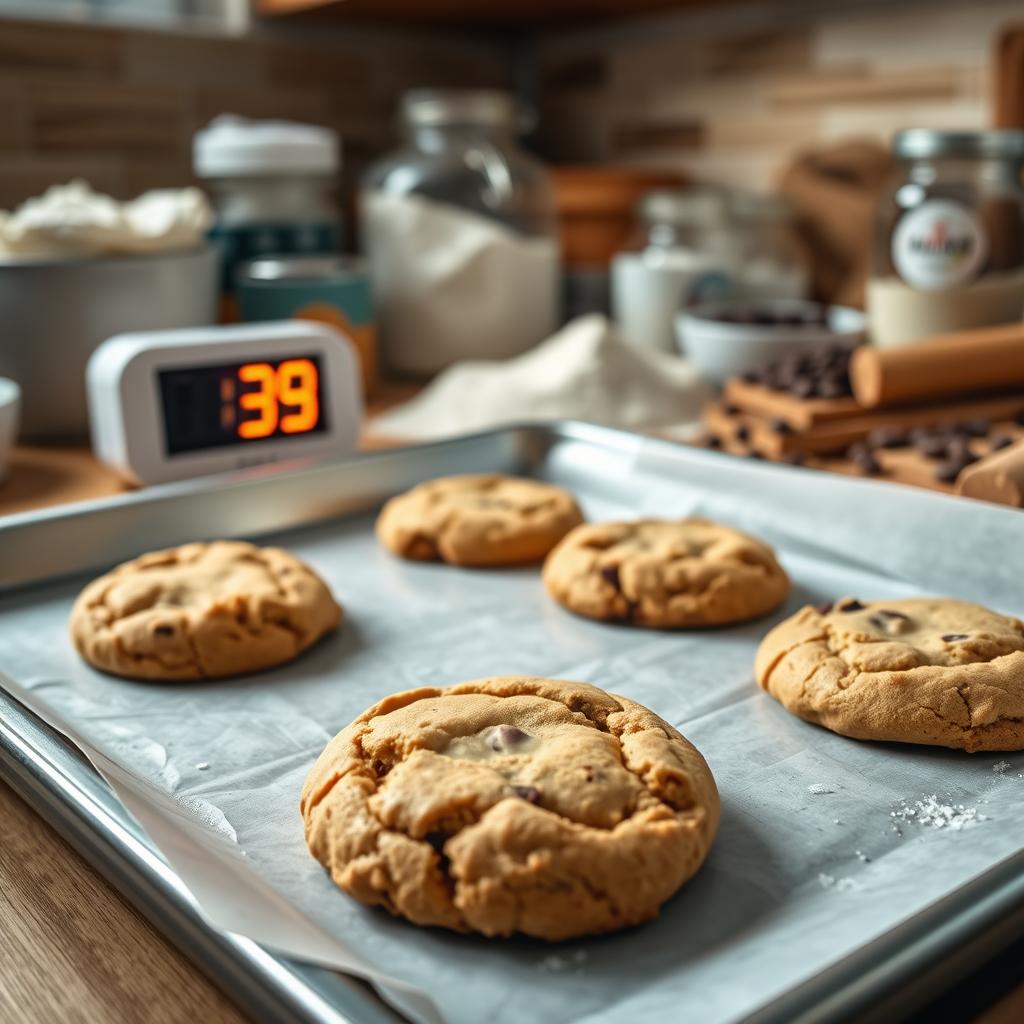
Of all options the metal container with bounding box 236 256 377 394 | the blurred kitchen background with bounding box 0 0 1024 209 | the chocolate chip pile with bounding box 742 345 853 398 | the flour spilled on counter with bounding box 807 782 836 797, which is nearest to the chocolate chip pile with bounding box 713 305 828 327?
the chocolate chip pile with bounding box 742 345 853 398

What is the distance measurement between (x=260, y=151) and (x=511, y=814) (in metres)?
1.45

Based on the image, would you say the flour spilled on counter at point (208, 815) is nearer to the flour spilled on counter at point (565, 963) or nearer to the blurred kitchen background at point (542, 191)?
the flour spilled on counter at point (565, 963)

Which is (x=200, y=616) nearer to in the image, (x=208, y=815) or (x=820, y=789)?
(x=208, y=815)

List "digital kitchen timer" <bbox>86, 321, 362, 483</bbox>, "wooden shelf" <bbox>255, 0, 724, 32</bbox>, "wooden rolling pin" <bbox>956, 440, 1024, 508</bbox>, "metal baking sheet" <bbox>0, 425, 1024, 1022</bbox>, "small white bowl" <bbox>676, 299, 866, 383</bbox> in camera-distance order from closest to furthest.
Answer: "metal baking sheet" <bbox>0, 425, 1024, 1022</bbox>
"wooden rolling pin" <bbox>956, 440, 1024, 508</bbox>
"digital kitchen timer" <bbox>86, 321, 362, 483</bbox>
"small white bowl" <bbox>676, 299, 866, 383</bbox>
"wooden shelf" <bbox>255, 0, 724, 32</bbox>

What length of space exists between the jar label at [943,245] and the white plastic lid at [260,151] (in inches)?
37.7

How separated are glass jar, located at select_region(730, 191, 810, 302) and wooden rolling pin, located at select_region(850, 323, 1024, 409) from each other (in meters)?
0.60

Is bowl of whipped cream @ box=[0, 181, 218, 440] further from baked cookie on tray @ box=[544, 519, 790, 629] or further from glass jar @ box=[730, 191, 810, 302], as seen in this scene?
glass jar @ box=[730, 191, 810, 302]

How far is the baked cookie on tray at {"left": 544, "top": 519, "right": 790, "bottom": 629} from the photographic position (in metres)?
1.08

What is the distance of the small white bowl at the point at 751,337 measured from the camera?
1766 mm

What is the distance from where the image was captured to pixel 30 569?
1.18 m

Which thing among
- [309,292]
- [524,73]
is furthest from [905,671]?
[524,73]

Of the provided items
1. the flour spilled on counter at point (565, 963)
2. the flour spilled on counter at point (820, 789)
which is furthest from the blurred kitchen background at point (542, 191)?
the flour spilled on counter at point (565, 963)

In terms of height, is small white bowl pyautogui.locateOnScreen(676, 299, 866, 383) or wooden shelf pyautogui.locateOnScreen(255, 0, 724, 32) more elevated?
wooden shelf pyautogui.locateOnScreen(255, 0, 724, 32)

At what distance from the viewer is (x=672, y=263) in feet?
6.74
